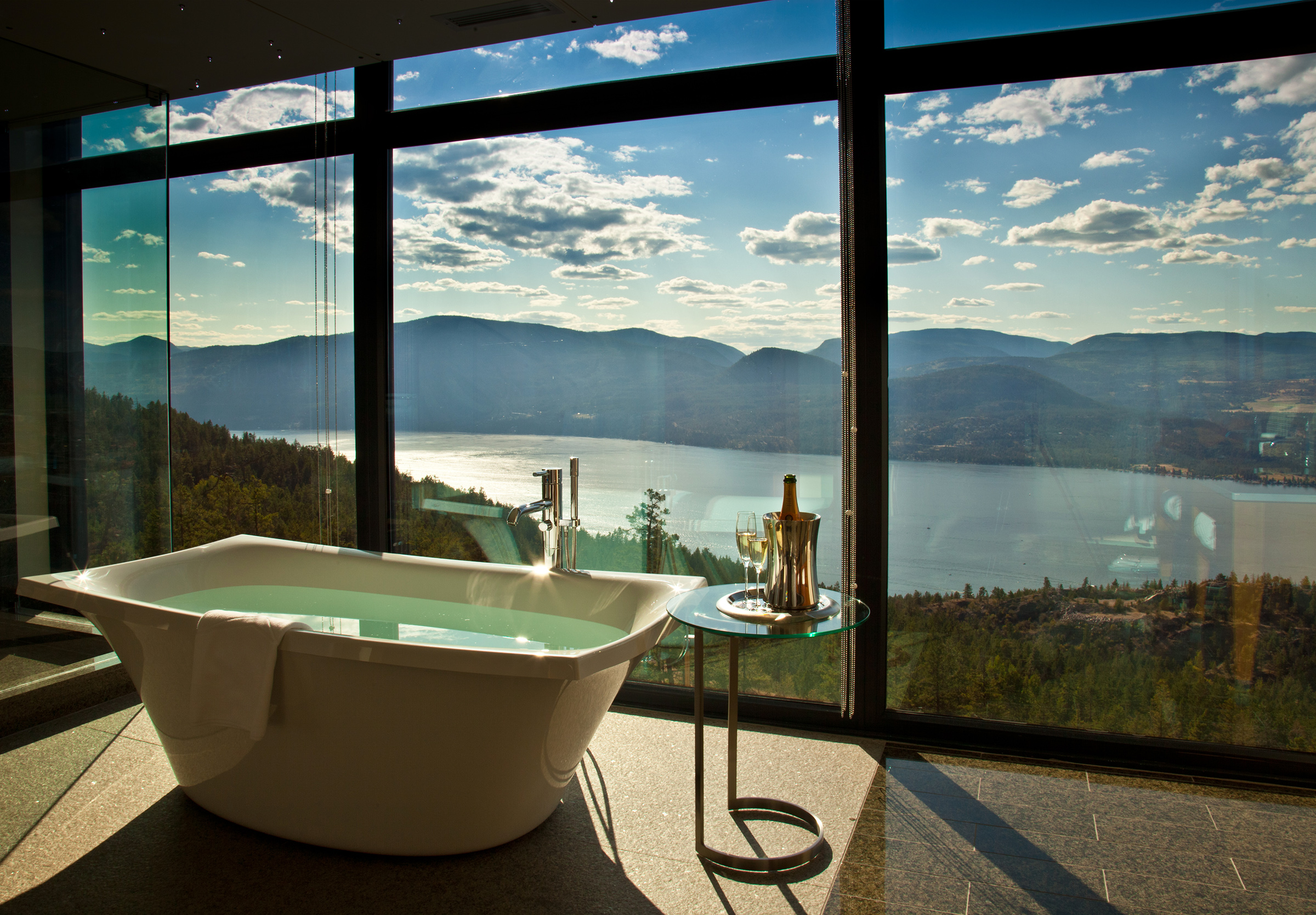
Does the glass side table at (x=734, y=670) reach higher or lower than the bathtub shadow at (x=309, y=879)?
Answer: higher

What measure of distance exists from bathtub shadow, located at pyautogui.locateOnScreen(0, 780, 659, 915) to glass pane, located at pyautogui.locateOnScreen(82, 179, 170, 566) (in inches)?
55.0

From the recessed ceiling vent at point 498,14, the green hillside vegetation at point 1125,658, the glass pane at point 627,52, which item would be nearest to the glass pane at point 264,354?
the glass pane at point 627,52

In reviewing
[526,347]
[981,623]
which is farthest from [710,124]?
[981,623]

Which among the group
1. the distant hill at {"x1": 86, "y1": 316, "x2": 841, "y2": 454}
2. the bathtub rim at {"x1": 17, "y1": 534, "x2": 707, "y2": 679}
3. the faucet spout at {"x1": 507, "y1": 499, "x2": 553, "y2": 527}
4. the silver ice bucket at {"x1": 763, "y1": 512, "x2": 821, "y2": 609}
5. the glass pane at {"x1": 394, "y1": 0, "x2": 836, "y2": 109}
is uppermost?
the glass pane at {"x1": 394, "y1": 0, "x2": 836, "y2": 109}

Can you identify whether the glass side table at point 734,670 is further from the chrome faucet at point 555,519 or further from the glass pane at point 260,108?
the glass pane at point 260,108

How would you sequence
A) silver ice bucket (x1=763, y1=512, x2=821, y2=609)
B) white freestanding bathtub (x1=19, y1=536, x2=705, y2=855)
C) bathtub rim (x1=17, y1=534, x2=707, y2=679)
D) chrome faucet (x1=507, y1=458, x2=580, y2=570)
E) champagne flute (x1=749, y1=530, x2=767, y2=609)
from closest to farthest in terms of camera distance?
bathtub rim (x1=17, y1=534, x2=707, y2=679), white freestanding bathtub (x1=19, y1=536, x2=705, y2=855), silver ice bucket (x1=763, y1=512, x2=821, y2=609), champagne flute (x1=749, y1=530, x2=767, y2=609), chrome faucet (x1=507, y1=458, x2=580, y2=570)

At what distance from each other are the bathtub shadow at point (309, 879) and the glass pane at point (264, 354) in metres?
1.55

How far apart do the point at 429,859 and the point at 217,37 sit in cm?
244

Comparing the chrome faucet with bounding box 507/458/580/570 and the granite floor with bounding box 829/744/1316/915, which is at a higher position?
the chrome faucet with bounding box 507/458/580/570

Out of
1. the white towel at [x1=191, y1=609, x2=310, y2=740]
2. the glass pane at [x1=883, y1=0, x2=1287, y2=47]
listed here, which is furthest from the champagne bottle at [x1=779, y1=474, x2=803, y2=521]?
the glass pane at [x1=883, y1=0, x2=1287, y2=47]

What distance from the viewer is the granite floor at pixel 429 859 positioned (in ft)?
6.22

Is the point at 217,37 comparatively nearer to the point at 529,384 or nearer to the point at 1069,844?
the point at 529,384

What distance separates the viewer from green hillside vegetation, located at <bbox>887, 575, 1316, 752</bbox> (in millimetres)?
2535

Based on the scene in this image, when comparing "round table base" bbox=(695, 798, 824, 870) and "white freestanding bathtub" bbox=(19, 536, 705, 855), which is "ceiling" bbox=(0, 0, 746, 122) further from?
"round table base" bbox=(695, 798, 824, 870)
